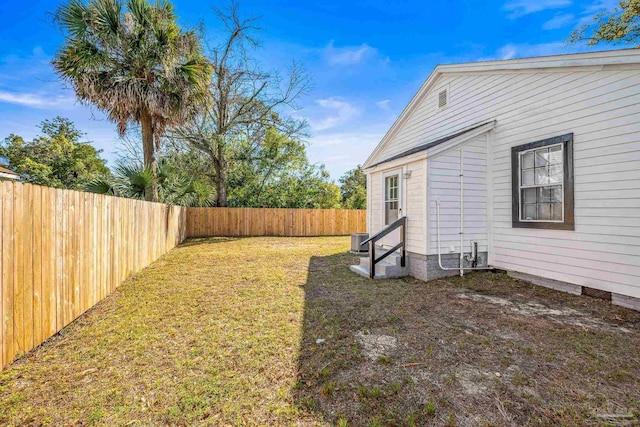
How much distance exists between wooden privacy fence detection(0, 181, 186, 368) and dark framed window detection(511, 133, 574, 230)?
7.07 meters

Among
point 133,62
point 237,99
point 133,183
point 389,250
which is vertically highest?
point 237,99

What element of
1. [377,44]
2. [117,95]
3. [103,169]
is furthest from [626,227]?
[103,169]

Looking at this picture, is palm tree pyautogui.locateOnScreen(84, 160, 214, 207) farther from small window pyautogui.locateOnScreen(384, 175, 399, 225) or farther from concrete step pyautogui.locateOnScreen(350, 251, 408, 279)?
small window pyautogui.locateOnScreen(384, 175, 399, 225)

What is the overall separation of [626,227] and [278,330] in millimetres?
4940

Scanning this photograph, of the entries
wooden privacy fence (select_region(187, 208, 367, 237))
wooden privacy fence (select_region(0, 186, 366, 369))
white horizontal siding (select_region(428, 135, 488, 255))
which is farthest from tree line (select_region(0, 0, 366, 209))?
white horizontal siding (select_region(428, 135, 488, 255))

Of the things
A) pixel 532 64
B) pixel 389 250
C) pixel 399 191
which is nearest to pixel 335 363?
pixel 389 250

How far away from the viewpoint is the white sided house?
12.7ft

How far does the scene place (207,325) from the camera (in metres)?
3.35

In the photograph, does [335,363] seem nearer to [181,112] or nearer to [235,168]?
[181,112]

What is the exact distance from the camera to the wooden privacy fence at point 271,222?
1365 cm

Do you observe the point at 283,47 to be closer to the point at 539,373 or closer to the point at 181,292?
the point at 181,292

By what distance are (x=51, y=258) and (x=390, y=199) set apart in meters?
6.21

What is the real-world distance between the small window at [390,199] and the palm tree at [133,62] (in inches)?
254

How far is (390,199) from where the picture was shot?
6.92 metres
